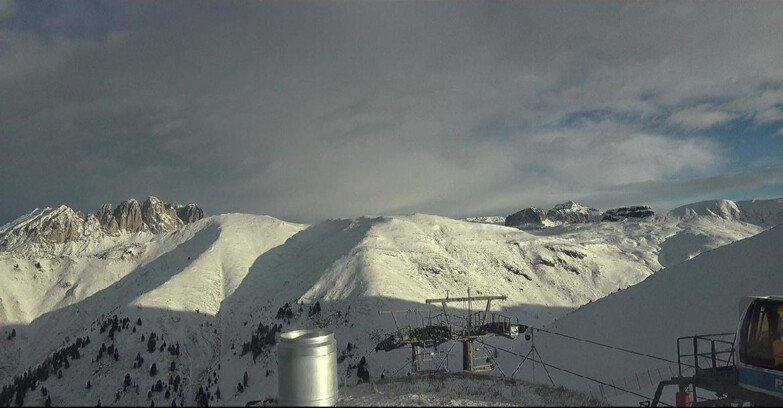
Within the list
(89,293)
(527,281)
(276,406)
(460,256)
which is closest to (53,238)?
(89,293)

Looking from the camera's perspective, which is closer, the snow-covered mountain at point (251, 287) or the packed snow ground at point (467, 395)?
the packed snow ground at point (467, 395)

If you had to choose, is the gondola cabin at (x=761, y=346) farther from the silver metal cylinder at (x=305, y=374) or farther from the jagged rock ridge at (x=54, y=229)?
the jagged rock ridge at (x=54, y=229)

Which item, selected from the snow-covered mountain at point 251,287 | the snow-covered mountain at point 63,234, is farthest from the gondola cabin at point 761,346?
the snow-covered mountain at point 63,234

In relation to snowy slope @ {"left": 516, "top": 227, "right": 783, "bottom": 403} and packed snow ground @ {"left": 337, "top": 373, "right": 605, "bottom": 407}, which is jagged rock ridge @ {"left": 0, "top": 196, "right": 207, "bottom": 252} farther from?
packed snow ground @ {"left": 337, "top": 373, "right": 605, "bottom": 407}

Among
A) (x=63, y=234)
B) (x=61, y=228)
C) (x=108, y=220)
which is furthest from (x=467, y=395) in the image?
(x=108, y=220)

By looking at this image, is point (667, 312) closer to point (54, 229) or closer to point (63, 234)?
point (63, 234)

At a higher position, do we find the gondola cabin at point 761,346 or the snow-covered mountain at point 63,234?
the snow-covered mountain at point 63,234

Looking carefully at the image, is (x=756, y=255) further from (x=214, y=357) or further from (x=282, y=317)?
(x=214, y=357)
